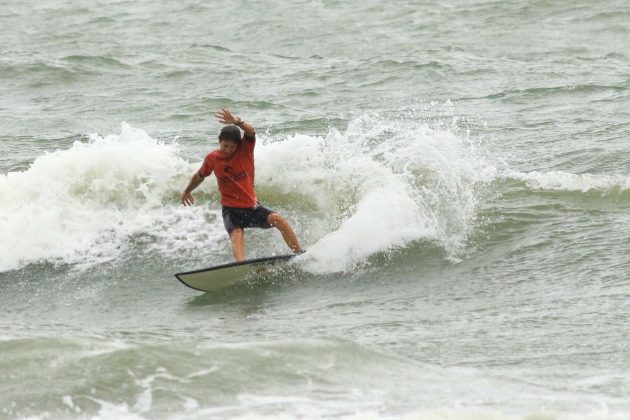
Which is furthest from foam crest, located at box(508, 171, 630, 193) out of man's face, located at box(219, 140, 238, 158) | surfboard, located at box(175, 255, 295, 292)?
man's face, located at box(219, 140, 238, 158)

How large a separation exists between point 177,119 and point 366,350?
10.2 metres

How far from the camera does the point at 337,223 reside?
11.2 metres

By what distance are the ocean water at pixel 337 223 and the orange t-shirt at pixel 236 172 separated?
2.67 feet

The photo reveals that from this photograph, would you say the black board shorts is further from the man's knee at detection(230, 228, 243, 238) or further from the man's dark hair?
the man's dark hair

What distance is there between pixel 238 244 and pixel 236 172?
0.65 metres

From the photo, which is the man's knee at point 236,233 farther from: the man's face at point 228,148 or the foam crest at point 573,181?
the foam crest at point 573,181

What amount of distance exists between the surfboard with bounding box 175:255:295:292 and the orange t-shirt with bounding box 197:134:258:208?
0.61m

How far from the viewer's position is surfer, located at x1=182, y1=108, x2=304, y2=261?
32.0ft

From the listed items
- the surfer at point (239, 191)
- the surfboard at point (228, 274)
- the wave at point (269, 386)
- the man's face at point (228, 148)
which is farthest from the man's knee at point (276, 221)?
the wave at point (269, 386)

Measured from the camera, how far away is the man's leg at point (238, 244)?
9.80 meters

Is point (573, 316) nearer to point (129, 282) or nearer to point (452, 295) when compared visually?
point (452, 295)

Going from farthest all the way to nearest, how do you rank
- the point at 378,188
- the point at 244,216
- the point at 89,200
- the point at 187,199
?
the point at 89,200
the point at 378,188
the point at 187,199
the point at 244,216

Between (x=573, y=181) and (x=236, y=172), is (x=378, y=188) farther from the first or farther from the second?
(x=573, y=181)

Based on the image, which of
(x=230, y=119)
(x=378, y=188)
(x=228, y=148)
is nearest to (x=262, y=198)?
(x=378, y=188)
